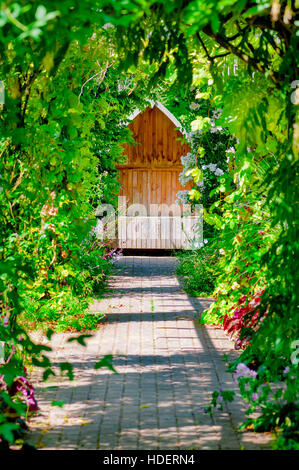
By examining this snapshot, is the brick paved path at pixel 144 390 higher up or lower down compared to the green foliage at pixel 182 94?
lower down

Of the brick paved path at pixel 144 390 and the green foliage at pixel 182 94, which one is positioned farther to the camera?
the brick paved path at pixel 144 390

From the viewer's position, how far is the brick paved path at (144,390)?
5.18 metres

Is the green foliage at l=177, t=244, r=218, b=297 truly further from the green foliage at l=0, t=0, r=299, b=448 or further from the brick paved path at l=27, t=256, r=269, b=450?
the green foliage at l=0, t=0, r=299, b=448

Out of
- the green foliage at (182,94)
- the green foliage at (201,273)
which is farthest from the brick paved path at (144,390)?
the green foliage at (201,273)

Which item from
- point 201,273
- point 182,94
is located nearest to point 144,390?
point 182,94

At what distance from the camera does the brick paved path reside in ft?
17.0

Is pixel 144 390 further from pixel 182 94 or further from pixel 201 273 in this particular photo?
pixel 201 273

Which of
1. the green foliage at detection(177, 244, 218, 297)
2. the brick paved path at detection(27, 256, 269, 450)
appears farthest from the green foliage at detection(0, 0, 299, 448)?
the green foliage at detection(177, 244, 218, 297)

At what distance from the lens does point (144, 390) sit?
656 centimetres

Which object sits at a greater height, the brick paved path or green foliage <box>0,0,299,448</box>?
green foliage <box>0,0,299,448</box>

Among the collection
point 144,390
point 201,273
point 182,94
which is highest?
point 182,94

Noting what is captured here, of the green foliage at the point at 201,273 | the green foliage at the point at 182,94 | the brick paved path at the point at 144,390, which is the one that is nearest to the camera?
the green foliage at the point at 182,94

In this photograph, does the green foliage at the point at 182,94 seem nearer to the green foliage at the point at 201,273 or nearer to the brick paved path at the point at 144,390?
the brick paved path at the point at 144,390
